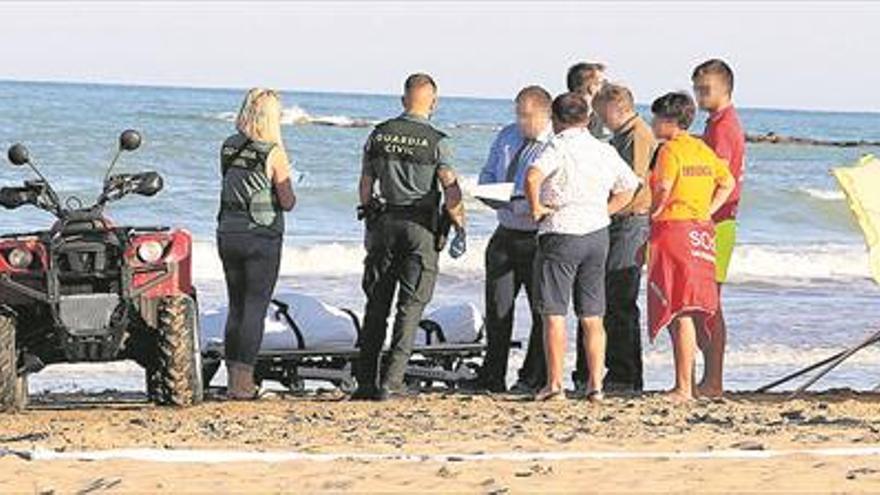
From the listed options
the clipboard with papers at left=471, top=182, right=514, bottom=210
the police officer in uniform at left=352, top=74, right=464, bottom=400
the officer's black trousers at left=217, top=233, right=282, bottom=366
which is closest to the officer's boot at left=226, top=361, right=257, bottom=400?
the officer's black trousers at left=217, top=233, right=282, bottom=366

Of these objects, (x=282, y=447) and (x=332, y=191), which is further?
(x=332, y=191)

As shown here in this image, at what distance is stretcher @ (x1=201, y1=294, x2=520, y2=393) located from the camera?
10.5 m

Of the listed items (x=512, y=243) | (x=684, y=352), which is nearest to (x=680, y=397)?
(x=684, y=352)

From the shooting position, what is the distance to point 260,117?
31.7 feet

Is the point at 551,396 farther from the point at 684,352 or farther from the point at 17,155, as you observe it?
the point at 17,155

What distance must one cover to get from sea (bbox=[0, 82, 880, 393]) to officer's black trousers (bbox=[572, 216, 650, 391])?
6.95 feet

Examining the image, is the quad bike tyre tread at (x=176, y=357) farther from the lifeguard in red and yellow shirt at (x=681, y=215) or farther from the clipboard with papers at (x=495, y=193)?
the lifeguard in red and yellow shirt at (x=681, y=215)

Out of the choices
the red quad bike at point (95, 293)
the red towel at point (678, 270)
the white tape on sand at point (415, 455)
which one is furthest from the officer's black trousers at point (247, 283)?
the white tape on sand at point (415, 455)

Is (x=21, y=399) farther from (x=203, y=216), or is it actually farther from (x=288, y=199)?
(x=203, y=216)

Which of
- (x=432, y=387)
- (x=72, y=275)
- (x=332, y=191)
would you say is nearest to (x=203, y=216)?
(x=332, y=191)

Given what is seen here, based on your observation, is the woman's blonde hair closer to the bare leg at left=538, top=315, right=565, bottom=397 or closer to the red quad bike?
the red quad bike

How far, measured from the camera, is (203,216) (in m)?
25.8

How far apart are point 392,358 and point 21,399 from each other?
1.84m

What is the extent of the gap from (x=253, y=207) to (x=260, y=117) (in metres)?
0.44
